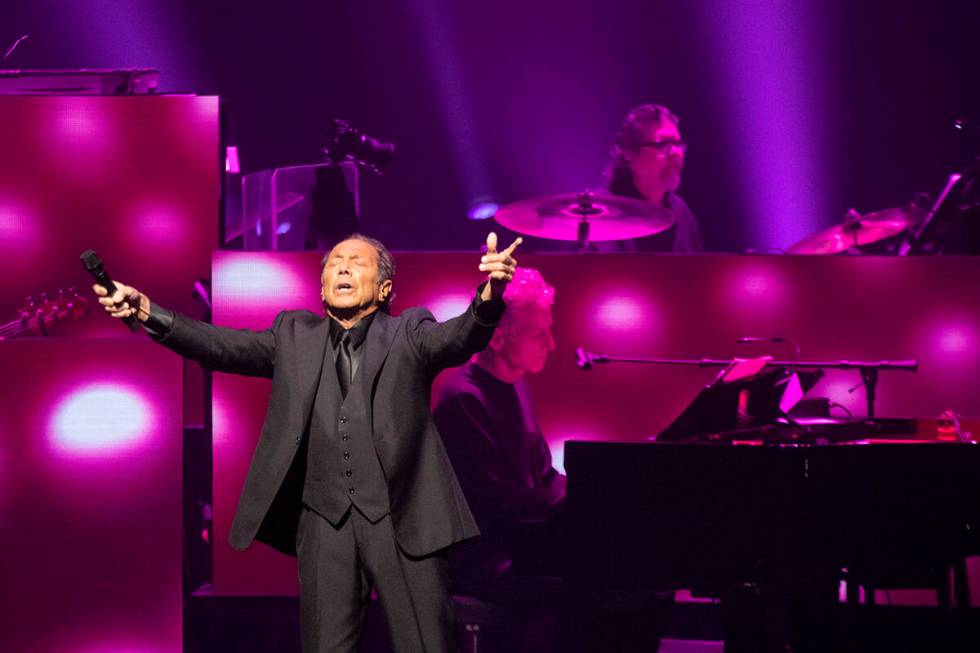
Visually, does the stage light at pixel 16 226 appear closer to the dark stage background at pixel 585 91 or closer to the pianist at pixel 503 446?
the pianist at pixel 503 446

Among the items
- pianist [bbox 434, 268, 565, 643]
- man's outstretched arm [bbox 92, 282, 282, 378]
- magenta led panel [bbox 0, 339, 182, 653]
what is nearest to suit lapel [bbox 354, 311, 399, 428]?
man's outstretched arm [bbox 92, 282, 282, 378]

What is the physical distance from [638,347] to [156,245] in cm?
246

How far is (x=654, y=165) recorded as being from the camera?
6.32 metres

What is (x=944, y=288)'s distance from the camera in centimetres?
509

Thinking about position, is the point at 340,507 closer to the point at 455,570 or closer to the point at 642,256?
the point at 455,570

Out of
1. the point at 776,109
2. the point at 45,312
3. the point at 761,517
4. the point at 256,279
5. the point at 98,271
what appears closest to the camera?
the point at 98,271

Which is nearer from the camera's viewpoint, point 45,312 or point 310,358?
point 310,358

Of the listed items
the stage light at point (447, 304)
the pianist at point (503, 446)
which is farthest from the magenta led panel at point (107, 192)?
the pianist at point (503, 446)

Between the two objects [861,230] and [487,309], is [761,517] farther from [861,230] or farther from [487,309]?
[861,230]

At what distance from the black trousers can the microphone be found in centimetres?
80

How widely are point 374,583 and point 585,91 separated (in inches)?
229

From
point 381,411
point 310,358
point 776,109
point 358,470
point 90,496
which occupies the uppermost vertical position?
point 776,109

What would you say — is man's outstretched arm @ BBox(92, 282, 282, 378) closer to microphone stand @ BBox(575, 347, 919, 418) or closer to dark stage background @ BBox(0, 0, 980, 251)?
microphone stand @ BBox(575, 347, 919, 418)

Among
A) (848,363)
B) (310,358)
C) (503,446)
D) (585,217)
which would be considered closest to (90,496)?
(503,446)
